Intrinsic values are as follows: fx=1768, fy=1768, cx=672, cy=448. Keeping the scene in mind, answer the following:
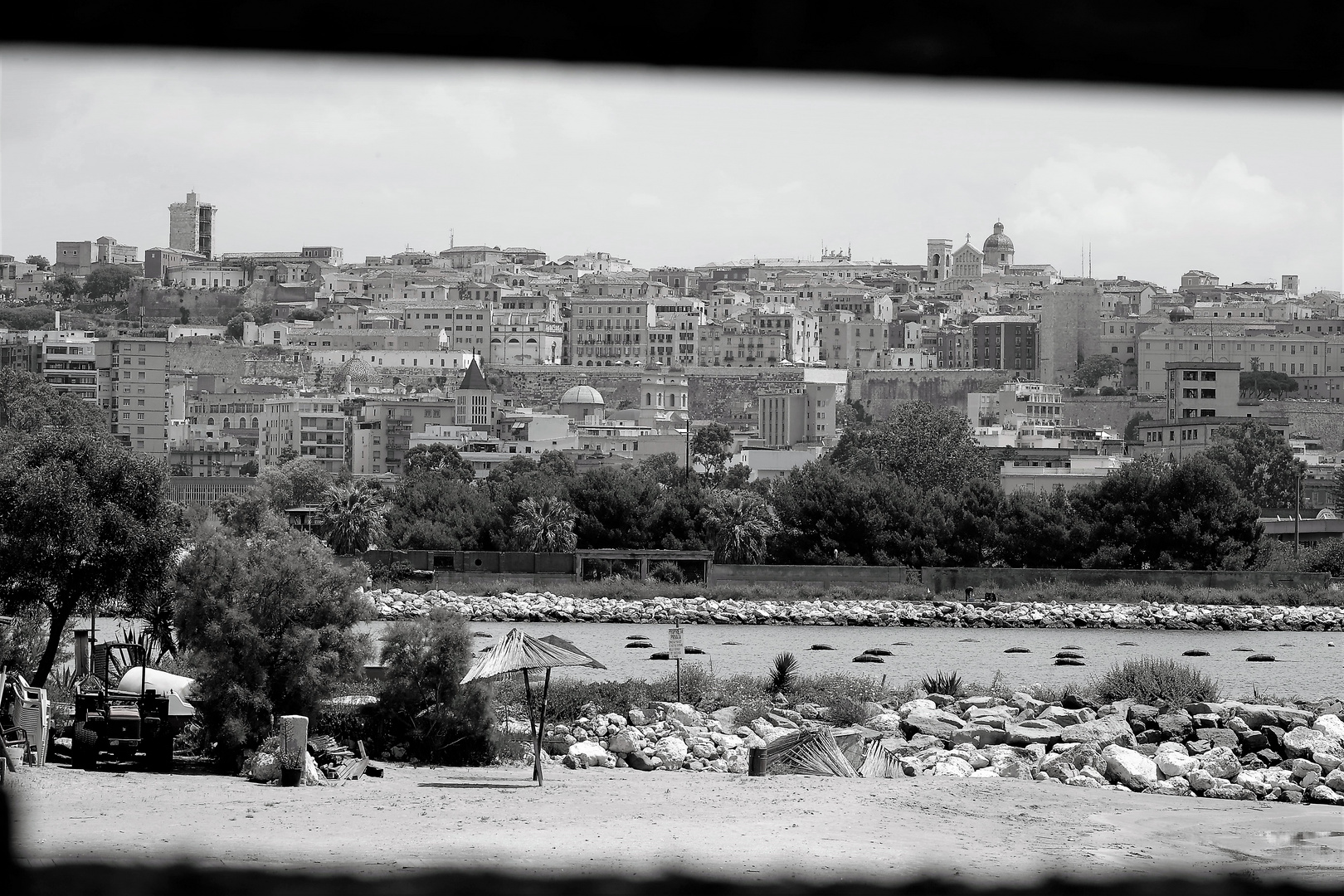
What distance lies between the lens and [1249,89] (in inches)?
31.9

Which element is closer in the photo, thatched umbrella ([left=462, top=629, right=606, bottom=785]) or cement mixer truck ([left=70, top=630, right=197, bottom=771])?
cement mixer truck ([left=70, top=630, right=197, bottom=771])

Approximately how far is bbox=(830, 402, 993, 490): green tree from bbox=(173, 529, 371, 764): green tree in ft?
142

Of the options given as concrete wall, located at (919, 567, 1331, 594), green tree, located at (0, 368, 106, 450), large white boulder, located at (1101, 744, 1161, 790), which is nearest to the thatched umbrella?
large white boulder, located at (1101, 744, 1161, 790)

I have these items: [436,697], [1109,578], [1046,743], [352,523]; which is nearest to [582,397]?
[352,523]

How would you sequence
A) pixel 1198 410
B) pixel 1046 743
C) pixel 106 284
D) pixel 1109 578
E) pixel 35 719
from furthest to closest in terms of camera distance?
pixel 106 284, pixel 1198 410, pixel 1109 578, pixel 1046 743, pixel 35 719

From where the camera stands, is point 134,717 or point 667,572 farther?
point 667,572

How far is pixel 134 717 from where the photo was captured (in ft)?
39.8

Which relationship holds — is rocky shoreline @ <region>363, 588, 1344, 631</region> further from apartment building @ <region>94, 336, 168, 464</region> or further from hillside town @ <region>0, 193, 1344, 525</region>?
apartment building @ <region>94, 336, 168, 464</region>

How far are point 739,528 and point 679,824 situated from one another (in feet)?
102

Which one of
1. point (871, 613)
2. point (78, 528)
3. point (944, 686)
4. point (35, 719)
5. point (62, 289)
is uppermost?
point (62, 289)

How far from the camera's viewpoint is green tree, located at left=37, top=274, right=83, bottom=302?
497 feet

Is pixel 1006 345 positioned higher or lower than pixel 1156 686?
higher

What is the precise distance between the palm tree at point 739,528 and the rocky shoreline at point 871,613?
14.8 feet

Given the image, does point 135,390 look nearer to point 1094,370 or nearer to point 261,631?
point 1094,370
